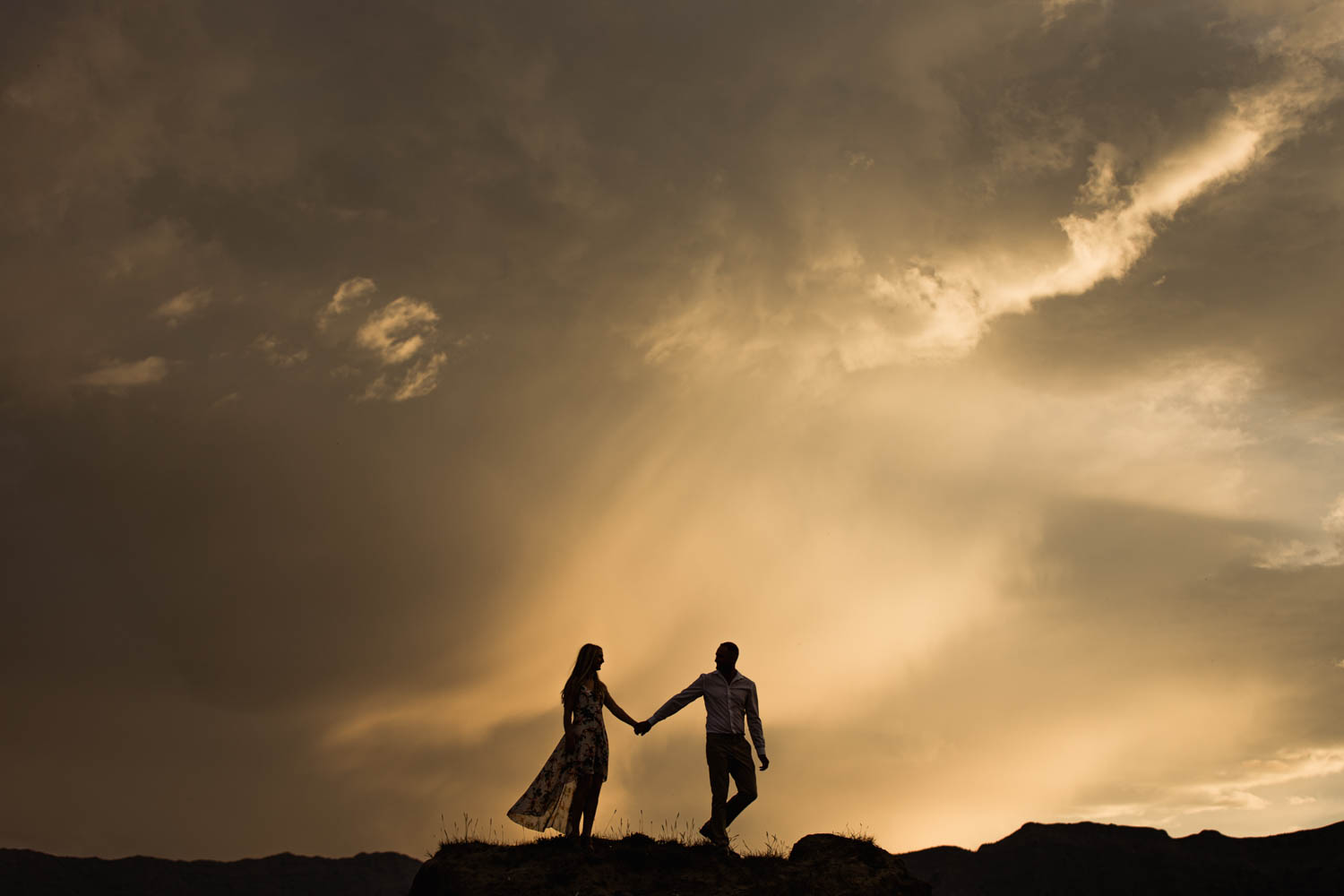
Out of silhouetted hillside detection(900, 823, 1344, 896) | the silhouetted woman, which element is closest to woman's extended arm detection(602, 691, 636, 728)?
the silhouetted woman

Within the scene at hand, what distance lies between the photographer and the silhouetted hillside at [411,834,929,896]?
14.0m

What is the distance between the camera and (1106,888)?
6275 inches

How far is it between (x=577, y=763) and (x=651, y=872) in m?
1.86

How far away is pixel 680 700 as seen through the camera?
15406 mm

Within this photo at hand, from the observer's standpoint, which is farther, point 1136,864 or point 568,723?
point 1136,864

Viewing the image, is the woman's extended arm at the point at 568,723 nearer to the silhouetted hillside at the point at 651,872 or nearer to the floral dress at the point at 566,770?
the floral dress at the point at 566,770

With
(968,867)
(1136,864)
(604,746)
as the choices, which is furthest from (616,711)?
(968,867)

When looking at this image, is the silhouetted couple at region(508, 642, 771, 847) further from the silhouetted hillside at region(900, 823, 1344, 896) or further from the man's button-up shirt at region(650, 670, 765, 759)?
the silhouetted hillside at region(900, 823, 1344, 896)

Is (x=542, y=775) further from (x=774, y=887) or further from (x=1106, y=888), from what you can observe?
(x=1106, y=888)

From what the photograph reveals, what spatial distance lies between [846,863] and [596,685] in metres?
4.55

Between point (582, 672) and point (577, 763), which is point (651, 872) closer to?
point (577, 763)

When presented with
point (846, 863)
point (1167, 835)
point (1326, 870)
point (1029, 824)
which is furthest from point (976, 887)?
point (846, 863)

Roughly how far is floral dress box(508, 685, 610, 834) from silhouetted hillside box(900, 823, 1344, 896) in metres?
150

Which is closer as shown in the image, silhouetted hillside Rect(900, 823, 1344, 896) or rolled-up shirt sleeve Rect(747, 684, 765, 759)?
rolled-up shirt sleeve Rect(747, 684, 765, 759)
